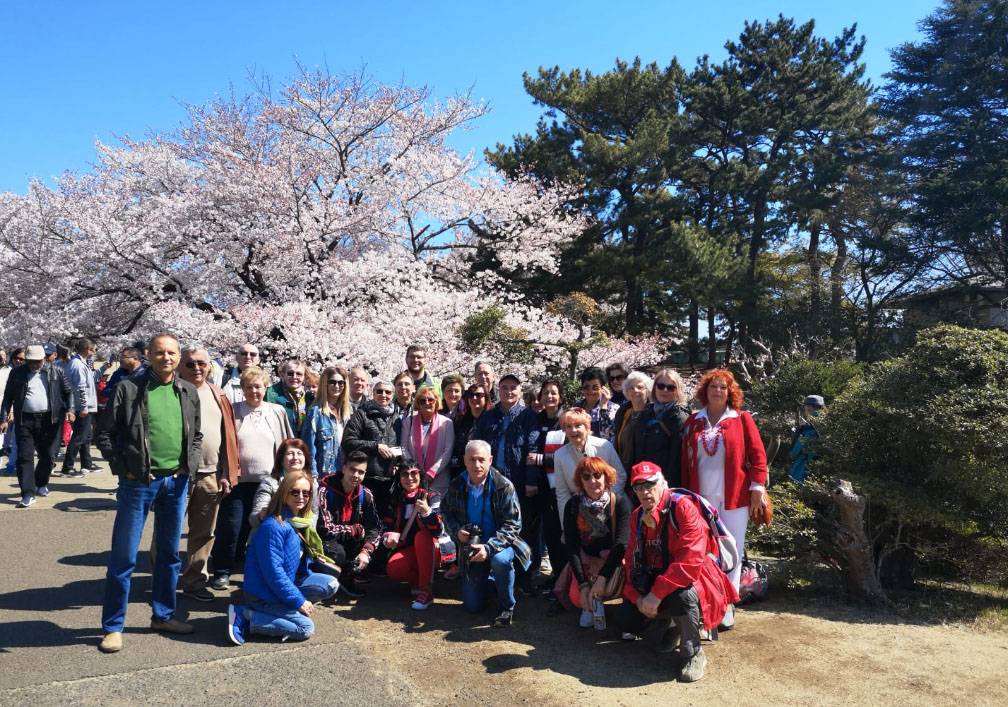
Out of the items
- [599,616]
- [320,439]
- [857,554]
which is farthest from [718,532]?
Result: [320,439]

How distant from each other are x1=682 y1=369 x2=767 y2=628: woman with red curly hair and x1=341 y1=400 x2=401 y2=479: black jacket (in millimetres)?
2052

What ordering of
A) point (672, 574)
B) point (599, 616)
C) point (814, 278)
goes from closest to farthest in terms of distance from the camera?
point (672, 574)
point (599, 616)
point (814, 278)

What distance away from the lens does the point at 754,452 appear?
13.8 ft

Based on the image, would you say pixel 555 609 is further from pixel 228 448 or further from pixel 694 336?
pixel 694 336

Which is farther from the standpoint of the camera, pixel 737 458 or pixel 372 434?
pixel 372 434

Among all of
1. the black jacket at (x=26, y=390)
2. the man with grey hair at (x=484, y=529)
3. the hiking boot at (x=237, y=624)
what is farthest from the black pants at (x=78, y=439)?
the man with grey hair at (x=484, y=529)

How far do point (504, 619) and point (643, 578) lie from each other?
37.2 inches

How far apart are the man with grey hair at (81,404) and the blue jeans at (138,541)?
541cm

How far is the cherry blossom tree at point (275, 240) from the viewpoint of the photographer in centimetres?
1242

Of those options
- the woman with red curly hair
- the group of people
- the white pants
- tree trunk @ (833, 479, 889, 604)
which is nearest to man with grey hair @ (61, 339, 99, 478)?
the group of people

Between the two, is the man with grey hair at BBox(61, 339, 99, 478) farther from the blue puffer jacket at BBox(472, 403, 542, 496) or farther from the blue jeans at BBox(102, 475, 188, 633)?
the blue puffer jacket at BBox(472, 403, 542, 496)

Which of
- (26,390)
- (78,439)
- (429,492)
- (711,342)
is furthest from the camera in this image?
(711,342)

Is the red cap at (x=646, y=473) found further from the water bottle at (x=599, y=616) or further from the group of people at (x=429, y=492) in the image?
the water bottle at (x=599, y=616)

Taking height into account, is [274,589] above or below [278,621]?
above
